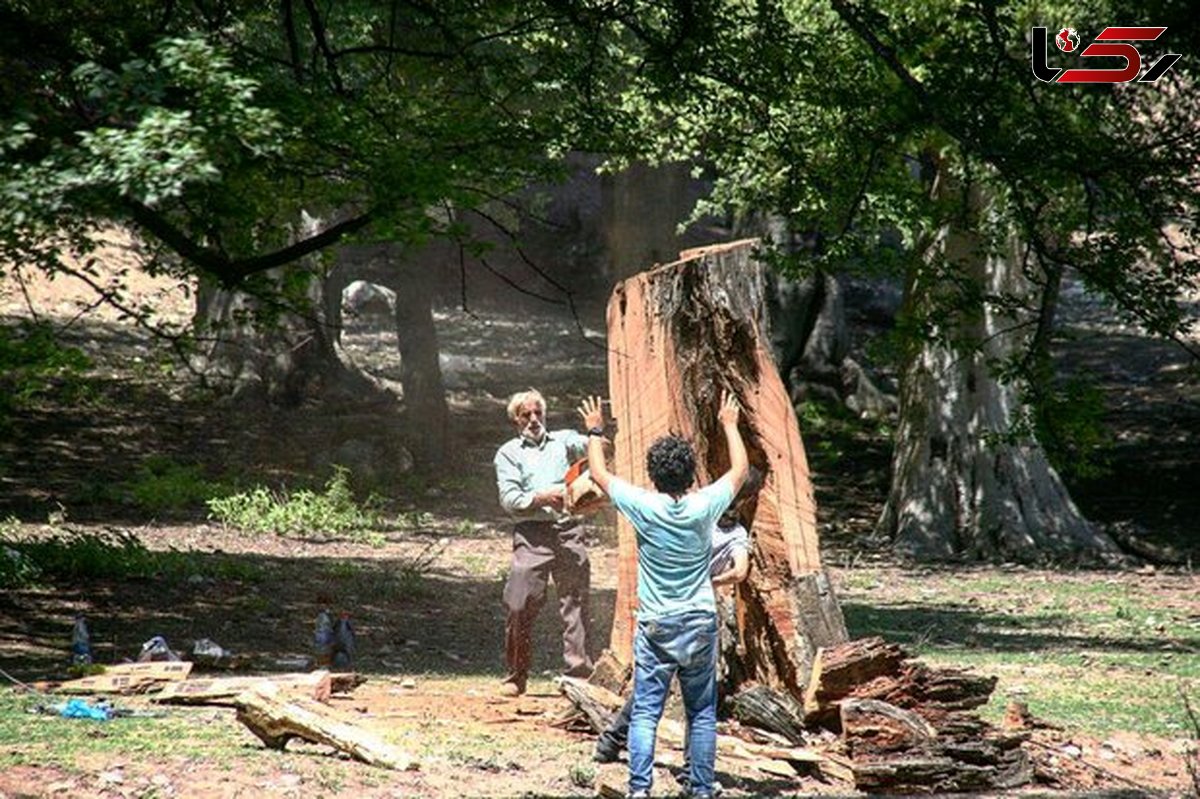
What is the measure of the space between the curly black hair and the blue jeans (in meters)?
0.63

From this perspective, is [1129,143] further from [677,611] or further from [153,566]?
[153,566]

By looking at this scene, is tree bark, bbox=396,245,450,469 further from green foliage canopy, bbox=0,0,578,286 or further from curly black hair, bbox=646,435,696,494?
curly black hair, bbox=646,435,696,494

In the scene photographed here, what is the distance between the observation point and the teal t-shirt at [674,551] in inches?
343

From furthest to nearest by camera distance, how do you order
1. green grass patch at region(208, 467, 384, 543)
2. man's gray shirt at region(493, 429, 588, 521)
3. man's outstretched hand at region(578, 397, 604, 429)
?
1. green grass patch at region(208, 467, 384, 543)
2. man's gray shirt at region(493, 429, 588, 521)
3. man's outstretched hand at region(578, 397, 604, 429)

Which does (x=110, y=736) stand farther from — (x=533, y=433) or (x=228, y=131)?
(x=228, y=131)

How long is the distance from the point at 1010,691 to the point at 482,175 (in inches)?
230

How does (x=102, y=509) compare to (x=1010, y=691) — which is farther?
(x=102, y=509)

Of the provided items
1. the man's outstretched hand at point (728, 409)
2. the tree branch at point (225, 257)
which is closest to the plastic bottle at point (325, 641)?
the tree branch at point (225, 257)

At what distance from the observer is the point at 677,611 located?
8680 mm

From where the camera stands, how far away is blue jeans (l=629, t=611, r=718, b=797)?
8648 mm

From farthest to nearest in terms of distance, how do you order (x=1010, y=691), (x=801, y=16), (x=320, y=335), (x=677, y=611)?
(x=320, y=335) → (x=801, y=16) → (x=1010, y=691) → (x=677, y=611)

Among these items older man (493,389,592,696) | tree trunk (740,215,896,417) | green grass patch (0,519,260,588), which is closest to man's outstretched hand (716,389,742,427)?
older man (493,389,592,696)

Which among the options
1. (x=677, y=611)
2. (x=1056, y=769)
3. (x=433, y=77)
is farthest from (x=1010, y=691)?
(x=433, y=77)

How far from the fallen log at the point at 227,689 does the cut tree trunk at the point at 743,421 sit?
1860 mm
